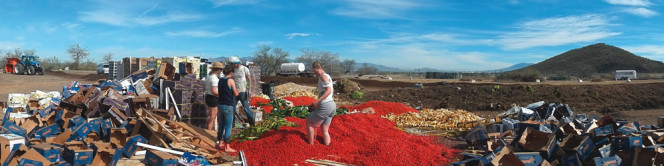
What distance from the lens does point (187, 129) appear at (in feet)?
24.2

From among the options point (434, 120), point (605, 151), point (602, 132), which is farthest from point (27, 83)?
point (605, 151)

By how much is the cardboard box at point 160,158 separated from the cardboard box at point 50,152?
1218 millimetres

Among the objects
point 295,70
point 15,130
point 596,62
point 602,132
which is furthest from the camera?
point 596,62

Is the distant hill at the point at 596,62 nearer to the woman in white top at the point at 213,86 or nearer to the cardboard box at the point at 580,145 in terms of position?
the cardboard box at the point at 580,145

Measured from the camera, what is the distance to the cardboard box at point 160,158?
5.51 m

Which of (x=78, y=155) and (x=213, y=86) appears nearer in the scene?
(x=78, y=155)

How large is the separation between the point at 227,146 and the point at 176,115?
292cm

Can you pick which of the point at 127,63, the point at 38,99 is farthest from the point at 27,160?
the point at 127,63

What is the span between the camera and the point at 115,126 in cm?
802

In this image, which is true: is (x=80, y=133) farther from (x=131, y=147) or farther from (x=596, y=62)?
(x=596, y=62)

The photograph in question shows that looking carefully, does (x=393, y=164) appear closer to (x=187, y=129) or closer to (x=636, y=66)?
(x=187, y=129)

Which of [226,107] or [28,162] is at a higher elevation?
[226,107]

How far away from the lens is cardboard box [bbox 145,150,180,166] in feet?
18.1

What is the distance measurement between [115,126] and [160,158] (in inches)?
119
